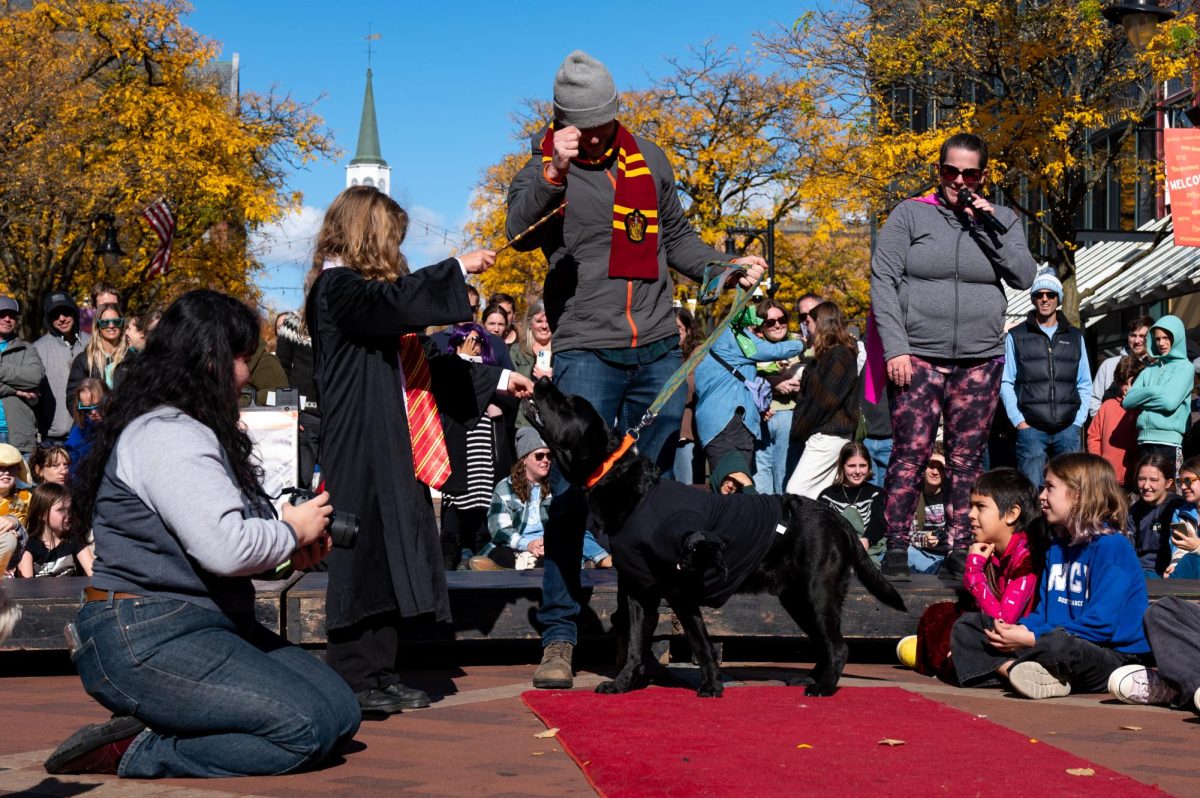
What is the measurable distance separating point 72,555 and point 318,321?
421 centimetres

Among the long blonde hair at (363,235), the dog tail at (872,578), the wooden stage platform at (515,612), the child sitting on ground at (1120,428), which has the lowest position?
the wooden stage platform at (515,612)

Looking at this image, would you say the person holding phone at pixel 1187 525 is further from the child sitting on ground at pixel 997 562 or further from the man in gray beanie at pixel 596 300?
the man in gray beanie at pixel 596 300

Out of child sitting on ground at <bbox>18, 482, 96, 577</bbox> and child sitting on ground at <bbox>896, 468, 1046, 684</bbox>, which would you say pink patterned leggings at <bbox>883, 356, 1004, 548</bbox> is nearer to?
child sitting on ground at <bbox>896, 468, 1046, 684</bbox>

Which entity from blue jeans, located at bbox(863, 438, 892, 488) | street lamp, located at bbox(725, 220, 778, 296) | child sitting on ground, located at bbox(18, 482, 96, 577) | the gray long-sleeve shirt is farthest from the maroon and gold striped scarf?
street lamp, located at bbox(725, 220, 778, 296)

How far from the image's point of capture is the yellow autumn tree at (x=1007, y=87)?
22.4 meters

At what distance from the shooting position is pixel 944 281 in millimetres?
7191

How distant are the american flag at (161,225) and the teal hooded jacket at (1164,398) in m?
23.1

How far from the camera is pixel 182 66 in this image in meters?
34.6

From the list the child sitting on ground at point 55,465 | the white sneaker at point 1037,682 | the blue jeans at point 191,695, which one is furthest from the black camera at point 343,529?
the child sitting on ground at point 55,465

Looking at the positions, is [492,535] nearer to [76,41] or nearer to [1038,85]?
[1038,85]

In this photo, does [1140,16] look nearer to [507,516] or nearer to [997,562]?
[507,516]

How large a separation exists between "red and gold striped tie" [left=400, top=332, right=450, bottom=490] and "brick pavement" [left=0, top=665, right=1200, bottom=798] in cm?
95

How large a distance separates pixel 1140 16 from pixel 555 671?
15172 millimetres

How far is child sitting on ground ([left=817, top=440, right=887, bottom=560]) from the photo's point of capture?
9.40 meters
